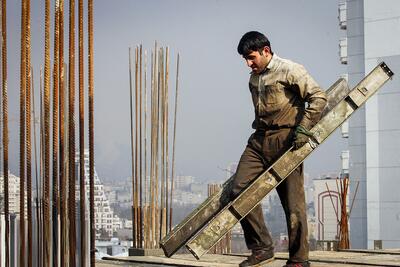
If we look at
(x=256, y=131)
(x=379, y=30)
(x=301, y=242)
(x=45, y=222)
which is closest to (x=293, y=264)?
(x=301, y=242)

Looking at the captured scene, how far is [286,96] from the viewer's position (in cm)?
430

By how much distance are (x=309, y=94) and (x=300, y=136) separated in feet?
0.76

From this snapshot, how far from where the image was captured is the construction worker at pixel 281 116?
4.24 m

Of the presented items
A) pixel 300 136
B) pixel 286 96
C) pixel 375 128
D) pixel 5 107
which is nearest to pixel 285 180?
pixel 300 136

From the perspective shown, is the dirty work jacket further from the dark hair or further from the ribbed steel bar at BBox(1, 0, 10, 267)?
the ribbed steel bar at BBox(1, 0, 10, 267)

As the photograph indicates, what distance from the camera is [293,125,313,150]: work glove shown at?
13.6 ft

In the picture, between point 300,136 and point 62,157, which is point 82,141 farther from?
point 300,136

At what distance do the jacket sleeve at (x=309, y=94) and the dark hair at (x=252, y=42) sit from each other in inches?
7.4

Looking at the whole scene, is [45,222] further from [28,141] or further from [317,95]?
[317,95]

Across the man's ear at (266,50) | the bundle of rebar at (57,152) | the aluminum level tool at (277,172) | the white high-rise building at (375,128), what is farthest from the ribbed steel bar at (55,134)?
the white high-rise building at (375,128)

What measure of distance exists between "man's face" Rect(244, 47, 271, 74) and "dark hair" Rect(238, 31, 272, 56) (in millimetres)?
20

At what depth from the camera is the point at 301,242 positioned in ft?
14.1

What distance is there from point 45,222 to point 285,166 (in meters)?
1.35

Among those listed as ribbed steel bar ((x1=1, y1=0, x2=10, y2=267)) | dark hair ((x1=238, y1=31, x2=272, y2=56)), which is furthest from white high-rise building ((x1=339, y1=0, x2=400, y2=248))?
dark hair ((x1=238, y1=31, x2=272, y2=56))
